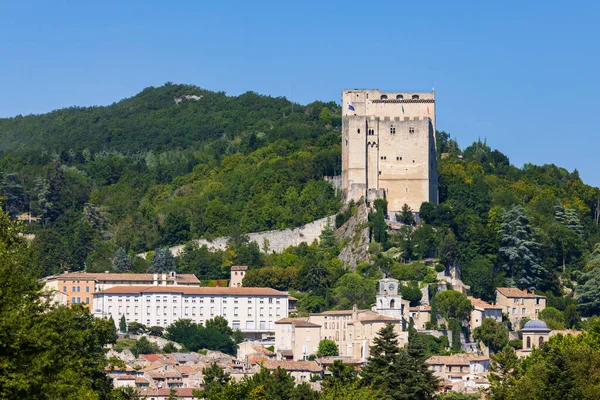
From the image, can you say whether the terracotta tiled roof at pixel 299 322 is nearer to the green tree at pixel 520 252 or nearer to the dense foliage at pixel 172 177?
the dense foliage at pixel 172 177

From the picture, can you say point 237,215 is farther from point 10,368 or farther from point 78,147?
point 10,368

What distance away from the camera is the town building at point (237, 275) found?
9444 cm

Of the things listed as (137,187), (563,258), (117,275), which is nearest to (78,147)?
(137,187)

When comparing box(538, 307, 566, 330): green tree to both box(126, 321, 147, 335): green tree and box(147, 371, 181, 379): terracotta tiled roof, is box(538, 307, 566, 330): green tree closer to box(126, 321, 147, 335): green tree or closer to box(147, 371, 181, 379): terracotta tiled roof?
box(147, 371, 181, 379): terracotta tiled roof

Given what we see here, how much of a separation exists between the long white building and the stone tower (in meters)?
11.8

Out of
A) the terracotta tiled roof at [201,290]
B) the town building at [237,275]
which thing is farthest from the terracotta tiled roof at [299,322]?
the town building at [237,275]

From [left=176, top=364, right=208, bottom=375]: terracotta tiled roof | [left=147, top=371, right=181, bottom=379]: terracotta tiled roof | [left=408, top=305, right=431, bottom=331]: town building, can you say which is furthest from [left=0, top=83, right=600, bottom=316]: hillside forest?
[left=147, top=371, right=181, bottom=379]: terracotta tiled roof

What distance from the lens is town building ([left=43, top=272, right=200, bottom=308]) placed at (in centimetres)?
9112

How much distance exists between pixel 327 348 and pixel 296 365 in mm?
6758

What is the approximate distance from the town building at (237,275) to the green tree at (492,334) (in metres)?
18.7

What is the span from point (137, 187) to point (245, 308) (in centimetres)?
3598

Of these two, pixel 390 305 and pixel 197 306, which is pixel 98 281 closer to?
pixel 197 306

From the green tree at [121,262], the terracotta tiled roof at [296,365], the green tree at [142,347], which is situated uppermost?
the green tree at [121,262]

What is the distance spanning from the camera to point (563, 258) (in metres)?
96.6
